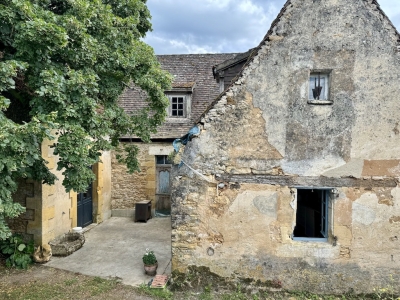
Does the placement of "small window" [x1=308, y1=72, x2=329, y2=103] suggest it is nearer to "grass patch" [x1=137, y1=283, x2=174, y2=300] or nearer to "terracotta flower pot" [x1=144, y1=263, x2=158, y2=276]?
"grass patch" [x1=137, y1=283, x2=174, y2=300]

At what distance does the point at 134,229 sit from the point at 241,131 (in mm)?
6507

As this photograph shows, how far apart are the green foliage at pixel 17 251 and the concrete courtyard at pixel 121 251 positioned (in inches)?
22.2

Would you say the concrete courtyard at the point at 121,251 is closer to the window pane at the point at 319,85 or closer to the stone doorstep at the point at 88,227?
the stone doorstep at the point at 88,227

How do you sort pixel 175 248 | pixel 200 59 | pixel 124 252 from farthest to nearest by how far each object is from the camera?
pixel 200 59
pixel 124 252
pixel 175 248

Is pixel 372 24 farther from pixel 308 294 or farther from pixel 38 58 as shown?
pixel 38 58

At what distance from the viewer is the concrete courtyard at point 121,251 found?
6.82 meters

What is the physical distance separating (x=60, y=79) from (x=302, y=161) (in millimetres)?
4828

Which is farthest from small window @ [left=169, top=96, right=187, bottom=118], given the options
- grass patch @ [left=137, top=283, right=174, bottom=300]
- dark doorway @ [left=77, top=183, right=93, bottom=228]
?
grass patch @ [left=137, top=283, right=174, bottom=300]

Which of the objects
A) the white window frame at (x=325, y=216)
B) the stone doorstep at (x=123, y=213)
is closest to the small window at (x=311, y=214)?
the white window frame at (x=325, y=216)

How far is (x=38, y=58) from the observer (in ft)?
16.8

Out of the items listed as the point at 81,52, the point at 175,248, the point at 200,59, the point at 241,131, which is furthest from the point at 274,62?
the point at 200,59

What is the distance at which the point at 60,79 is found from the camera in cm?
A: 498

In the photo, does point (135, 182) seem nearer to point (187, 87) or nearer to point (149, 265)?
point (187, 87)

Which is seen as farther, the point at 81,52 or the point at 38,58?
the point at 81,52
